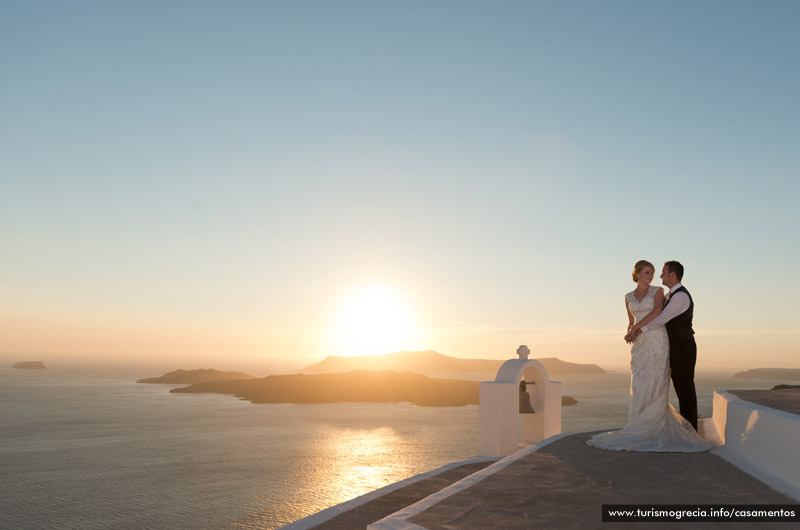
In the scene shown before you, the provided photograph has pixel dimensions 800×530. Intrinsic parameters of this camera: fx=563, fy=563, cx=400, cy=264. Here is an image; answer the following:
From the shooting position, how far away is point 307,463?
2200 inches

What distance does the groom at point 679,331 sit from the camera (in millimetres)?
7297

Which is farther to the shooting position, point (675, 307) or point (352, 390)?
point (352, 390)

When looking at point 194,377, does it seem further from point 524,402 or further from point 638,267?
point 638,267

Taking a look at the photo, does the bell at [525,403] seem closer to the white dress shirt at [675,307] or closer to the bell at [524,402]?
the bell at [524,402]

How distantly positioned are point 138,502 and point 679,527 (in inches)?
1848

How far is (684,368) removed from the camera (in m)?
7.29

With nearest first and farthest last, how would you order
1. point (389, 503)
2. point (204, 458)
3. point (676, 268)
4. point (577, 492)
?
point (577, 492)
point (389, 503)
point (676, 268)
point (204, 458)

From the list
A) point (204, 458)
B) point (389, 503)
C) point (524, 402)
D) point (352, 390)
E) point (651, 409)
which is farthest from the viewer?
point (352, 390)

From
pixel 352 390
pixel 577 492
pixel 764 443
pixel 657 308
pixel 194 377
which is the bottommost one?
pixel 352 390

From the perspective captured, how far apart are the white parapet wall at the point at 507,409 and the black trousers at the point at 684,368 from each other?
10.6 feet

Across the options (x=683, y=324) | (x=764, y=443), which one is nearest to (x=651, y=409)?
(x=683, y=324)

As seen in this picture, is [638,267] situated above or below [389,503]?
above

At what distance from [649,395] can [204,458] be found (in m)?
57.8

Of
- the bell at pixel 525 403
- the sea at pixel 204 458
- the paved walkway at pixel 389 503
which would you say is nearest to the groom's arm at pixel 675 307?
the paved walkway at pixel 389 503
